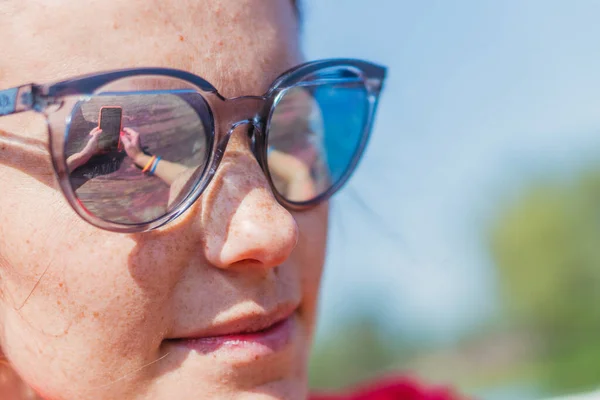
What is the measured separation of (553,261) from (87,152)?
12504 millimetres

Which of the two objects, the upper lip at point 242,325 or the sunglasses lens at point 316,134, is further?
the sunglasses lens at point 316,134

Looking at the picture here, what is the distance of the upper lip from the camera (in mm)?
1039

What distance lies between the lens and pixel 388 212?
169 centimetres

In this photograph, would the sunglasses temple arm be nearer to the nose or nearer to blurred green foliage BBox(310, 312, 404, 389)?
the nose

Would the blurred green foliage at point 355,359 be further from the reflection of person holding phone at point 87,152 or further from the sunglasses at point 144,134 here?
the reflection of person holding phone at point 87,152

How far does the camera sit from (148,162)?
0.98m

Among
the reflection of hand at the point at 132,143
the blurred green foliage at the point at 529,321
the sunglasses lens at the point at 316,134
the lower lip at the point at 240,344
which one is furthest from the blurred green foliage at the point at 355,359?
the reflection of hand at the point at 132,143

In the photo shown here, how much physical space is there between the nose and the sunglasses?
0.09 ft

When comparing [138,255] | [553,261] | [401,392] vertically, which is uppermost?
[138,255]

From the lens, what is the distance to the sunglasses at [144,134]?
93 centimetres

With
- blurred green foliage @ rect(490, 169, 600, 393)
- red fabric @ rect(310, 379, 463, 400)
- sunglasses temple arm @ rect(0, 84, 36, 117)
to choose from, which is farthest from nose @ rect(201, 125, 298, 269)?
blurred green foliage @ rect(490, 169, 600, 393)

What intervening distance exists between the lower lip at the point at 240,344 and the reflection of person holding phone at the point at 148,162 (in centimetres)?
27

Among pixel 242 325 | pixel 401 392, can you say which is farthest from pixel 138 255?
pixel 401 392

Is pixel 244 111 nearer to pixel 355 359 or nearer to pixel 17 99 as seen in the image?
pixel 17 99
